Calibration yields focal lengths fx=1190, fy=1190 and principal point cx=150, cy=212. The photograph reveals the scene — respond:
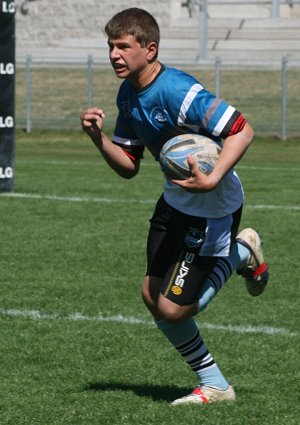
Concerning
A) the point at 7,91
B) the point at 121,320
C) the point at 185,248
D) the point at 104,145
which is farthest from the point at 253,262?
the point at 7,91

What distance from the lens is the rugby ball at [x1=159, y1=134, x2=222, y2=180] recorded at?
17.9 ft

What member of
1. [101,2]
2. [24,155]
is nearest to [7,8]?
[24,155]

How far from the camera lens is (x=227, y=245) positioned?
5.83m

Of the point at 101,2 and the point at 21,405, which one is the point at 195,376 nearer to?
the point at 21,405

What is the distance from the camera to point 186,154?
546 centimetres

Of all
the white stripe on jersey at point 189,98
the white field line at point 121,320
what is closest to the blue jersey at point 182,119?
the white stripe on jersey at point 189,98

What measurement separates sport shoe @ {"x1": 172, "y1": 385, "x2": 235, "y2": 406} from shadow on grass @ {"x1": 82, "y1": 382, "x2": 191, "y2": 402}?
15 cm

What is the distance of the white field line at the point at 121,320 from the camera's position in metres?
7.47

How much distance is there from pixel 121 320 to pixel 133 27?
2.66 metres

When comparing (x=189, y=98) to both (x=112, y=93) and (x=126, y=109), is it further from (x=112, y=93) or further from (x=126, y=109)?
(x=112, y=93)

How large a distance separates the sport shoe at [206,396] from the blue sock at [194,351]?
22 millimetres

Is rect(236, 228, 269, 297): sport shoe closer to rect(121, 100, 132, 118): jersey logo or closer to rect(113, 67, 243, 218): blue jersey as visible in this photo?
rect(113, 67, 243, 218): blue jersey

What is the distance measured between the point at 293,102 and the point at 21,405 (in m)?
24.1

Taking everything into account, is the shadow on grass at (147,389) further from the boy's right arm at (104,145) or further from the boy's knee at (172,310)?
the boy's right arm at (104,145)
